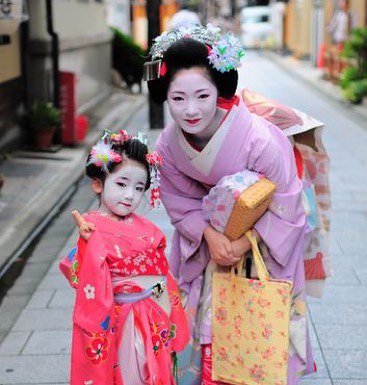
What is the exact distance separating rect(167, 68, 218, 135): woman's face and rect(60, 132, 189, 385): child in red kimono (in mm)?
202

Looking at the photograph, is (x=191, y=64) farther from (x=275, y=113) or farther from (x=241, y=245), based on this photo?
(x=241, y=245)

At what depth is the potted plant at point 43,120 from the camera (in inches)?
416

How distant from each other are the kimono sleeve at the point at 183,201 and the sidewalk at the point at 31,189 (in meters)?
2.86

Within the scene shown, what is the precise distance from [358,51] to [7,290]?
42.1 feet

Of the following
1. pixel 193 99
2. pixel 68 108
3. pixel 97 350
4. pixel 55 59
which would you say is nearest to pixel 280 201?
pixel 193 99

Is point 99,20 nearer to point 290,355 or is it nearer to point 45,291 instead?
point 45,291

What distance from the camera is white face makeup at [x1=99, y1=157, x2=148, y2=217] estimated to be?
2.99 meters

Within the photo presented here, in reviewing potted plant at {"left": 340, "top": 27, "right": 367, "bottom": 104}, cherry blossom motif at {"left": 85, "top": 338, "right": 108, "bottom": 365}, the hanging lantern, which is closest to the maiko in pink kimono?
cherry blossom motif at {"left": 85, "top": 338, "right": 108, "bottom": 365}

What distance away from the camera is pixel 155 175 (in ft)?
10.1

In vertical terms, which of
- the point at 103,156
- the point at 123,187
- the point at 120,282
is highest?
the point at 103,156

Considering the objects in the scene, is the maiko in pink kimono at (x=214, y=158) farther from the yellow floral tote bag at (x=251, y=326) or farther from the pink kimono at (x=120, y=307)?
the pink kimono at (x=120, y=307)

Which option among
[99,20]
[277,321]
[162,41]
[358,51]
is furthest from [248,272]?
[99,20]

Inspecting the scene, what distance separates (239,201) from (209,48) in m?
0.64

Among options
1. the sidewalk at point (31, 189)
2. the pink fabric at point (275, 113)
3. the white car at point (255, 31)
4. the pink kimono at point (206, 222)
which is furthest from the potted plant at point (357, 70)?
the white car at point (255, 31)
